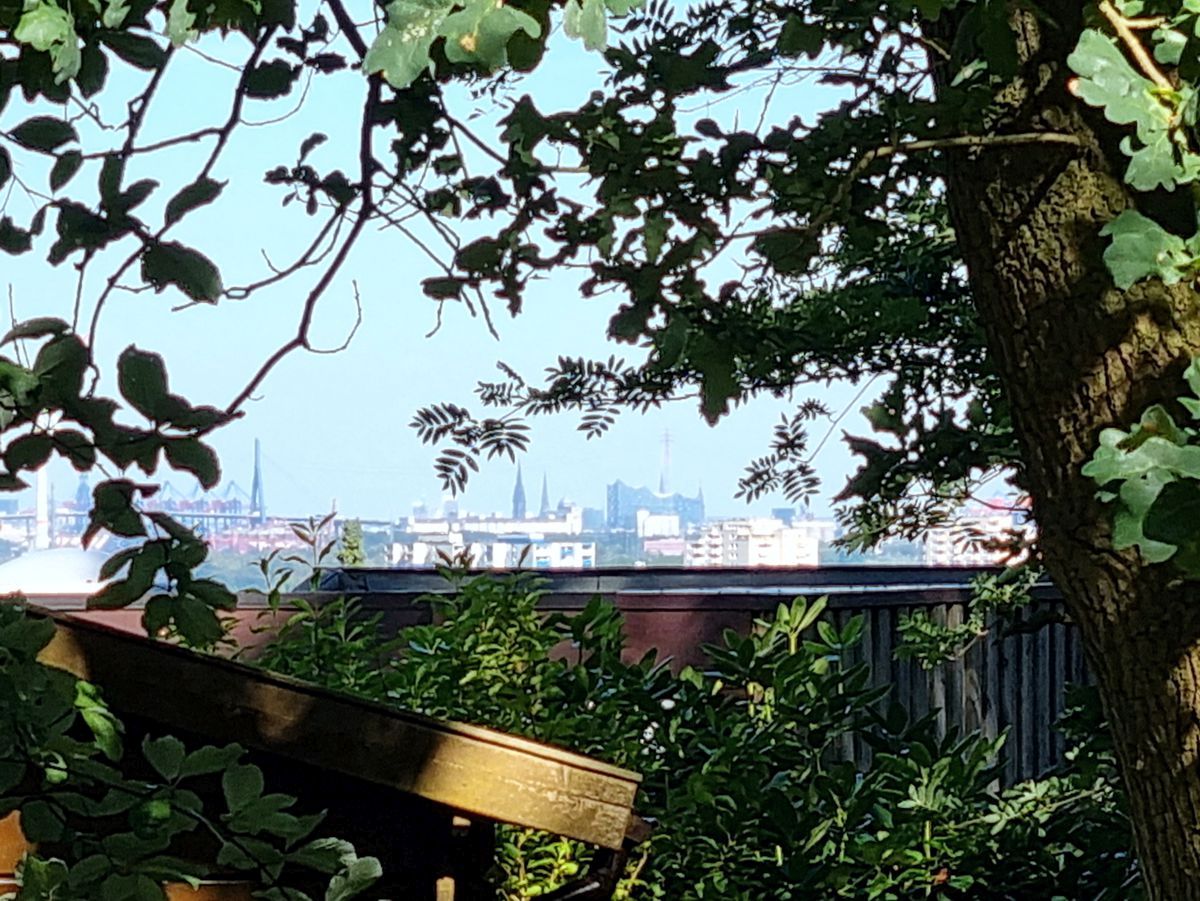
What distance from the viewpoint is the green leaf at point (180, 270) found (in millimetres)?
701

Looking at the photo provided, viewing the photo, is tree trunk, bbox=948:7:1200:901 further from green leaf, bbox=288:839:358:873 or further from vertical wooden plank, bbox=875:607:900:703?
vertical wooden plank, bbox=875:607:900:703

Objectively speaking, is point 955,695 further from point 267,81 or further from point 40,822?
point 40,822

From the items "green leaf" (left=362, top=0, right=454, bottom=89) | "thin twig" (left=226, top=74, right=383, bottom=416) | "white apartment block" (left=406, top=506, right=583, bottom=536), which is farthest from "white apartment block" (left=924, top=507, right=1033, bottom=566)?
"green leaf" (left=362, top=0, right=454, bottom=89)

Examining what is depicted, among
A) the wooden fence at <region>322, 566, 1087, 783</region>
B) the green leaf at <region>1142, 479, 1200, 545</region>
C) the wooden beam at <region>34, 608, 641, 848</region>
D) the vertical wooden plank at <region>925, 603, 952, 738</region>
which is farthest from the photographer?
the vertical wooden plank at <region>925, 603, 952, 738</region>

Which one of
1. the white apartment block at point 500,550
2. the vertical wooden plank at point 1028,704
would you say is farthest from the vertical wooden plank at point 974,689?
the white apartment block at point 500,550

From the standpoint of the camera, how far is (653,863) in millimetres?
1853

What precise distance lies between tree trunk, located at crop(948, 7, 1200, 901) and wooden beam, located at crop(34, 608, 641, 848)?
1.92ft

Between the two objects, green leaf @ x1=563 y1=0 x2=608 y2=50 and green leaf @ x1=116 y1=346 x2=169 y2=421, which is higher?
green leaf @ x1=563 y1=0 x2=608 y2=50

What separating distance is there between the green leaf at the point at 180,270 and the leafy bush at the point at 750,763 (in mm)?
1209

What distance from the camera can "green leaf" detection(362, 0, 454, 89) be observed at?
0.51 m

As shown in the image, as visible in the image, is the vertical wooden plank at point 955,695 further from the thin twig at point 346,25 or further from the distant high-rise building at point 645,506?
the thin twig at point 346,25

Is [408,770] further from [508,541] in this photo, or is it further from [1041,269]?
[508,541]

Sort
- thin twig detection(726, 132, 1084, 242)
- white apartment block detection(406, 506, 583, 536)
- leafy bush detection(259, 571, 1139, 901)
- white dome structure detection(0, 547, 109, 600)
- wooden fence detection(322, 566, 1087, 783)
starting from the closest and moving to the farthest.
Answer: thin twig detection(726, 132, 1084, 242), leafy bush detection(259, 571, 1139, 901), white dome structure detection(0, 547, 109, 600), white apartment block detection(406, 506, 583, 536), wooden fence detection(322, 566, 1087, 783)

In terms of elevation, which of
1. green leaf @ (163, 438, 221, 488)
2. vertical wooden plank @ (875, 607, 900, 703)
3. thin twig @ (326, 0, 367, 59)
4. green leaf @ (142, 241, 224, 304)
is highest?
thin twig @ (326, 0, 367, 59)
